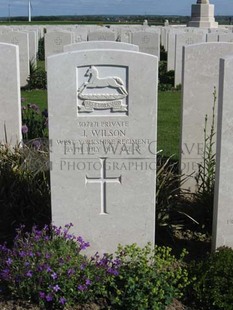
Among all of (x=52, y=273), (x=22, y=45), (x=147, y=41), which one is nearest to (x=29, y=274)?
(x=52, y=273)

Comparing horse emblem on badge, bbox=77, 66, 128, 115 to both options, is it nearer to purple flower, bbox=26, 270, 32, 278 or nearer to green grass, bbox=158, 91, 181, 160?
purple flower, bbox=26, 270, 32, 278

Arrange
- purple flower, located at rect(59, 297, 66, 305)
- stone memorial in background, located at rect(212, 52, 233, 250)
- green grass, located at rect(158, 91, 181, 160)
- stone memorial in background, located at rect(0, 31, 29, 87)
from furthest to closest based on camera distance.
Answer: stone memorial in background, located at rect(0, 31, 29, 87)
green grass, located at rect(158, 91, 181, 160)
stone memorial in background, located at rect(212, 52, 233, 250)
purple flower, located at rect(59, 297, 66, 305)

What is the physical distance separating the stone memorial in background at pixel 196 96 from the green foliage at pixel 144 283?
181cm

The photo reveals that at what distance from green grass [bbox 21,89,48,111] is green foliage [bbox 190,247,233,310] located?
7.65 metres

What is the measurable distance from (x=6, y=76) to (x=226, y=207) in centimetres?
277

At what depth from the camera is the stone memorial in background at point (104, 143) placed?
377cm

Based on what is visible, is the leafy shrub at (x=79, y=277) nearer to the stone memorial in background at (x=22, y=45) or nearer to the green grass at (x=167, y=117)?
the green grass at (x=167, y=117)

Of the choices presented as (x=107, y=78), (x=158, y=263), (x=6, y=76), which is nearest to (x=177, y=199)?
(x=158, y=263)

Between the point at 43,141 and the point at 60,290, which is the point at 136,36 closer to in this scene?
the point at 43,141

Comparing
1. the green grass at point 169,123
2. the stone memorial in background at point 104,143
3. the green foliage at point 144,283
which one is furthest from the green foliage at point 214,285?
the green grass at point 169,123

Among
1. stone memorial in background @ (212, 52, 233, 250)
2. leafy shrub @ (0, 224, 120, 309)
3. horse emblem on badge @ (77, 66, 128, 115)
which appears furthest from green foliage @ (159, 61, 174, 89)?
leafy shrub @ (0, 224, 120, 309)

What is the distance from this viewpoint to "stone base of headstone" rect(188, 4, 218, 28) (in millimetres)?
26484

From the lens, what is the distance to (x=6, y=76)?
5590 millimetres

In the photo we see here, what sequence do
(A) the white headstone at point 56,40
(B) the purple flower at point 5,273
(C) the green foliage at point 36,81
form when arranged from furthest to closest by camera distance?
1. (A) the white headstone at point 56,40
2. (C) the green foliage at point 36,81
3. (B) the purple flower at point 5,273
